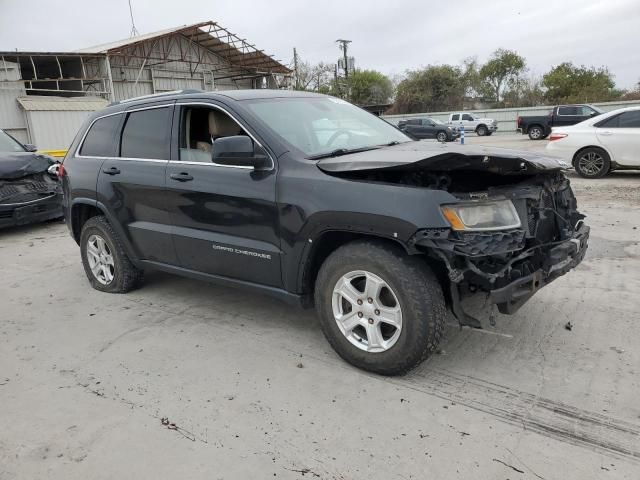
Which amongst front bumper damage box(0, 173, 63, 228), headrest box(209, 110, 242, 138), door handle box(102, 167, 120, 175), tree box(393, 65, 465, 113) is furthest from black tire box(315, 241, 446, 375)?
tree box(393, 65, 465, 113)

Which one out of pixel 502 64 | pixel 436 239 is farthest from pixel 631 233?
pixel 502 64

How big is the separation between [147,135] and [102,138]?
0.77 m

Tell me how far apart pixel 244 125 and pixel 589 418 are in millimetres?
2855

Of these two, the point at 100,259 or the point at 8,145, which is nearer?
the point at 100,259

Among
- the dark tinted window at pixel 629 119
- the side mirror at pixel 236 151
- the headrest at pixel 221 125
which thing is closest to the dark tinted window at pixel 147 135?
the headrest at pixel 221 125

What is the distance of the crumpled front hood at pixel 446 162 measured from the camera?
9.64 feet

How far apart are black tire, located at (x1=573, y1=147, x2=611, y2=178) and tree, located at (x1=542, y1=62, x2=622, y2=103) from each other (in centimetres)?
3645

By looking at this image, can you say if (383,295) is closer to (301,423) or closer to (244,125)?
(301,423)

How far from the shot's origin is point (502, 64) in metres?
54.4

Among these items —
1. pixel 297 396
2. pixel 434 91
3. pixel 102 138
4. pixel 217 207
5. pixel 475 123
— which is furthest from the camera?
pixel 434 91

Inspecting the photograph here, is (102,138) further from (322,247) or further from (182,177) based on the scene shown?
(322,247)

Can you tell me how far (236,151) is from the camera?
349 centimetres

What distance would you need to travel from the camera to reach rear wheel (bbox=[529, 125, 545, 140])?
27.0m

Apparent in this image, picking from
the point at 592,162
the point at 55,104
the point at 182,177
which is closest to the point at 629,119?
A: the point at 592,162
